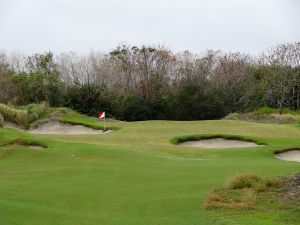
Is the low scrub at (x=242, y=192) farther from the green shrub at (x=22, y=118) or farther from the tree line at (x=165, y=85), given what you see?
the tree line at (x=165, y=85)

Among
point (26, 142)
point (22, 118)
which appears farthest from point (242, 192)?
point (22, 118)

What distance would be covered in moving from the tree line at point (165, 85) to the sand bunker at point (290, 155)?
2604 centimetres

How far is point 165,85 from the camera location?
6462 cm

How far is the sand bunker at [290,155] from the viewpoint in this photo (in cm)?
2418

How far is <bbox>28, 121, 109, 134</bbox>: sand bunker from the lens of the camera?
4069cm

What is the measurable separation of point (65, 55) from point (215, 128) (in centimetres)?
6140

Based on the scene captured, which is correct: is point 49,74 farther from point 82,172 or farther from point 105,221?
point 105,221

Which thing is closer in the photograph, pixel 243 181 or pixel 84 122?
pixel 243 181

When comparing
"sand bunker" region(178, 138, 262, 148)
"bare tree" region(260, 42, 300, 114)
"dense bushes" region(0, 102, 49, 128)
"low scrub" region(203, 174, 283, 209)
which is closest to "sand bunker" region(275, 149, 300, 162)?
"sand bunker" region(178, 138, 262, 148)

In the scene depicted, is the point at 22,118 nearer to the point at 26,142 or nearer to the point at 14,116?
the point at 14,116

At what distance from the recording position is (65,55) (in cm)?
9294

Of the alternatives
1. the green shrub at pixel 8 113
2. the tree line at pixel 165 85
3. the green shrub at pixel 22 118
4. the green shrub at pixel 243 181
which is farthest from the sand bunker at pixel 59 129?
the green shrub at pixel 243 181

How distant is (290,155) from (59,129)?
74.6 feet

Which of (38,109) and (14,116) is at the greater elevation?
(38,109)
